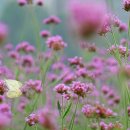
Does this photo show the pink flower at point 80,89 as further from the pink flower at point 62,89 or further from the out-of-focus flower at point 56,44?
the out-of-focus flower at point 56,44

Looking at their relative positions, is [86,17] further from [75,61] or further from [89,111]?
[75,61]

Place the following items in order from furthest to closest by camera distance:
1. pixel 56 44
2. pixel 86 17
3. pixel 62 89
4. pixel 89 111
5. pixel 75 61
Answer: pixel 75 61
pixel 56 44
pixel 62 89
pixel 89 111
pixel 86 17

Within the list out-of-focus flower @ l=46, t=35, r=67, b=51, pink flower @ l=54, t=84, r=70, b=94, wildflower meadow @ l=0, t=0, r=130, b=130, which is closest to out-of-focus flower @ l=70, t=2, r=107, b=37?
wildflower meadow @ l=0, t=0, r=130, b=130

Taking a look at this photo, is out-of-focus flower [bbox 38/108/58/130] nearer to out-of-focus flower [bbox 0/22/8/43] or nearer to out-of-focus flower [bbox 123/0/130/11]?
out-of-focus flower [bbox 0/22/8/43]

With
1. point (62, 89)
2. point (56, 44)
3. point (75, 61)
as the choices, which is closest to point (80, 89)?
point (62, 89)

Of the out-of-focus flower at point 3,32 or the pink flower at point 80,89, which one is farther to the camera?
Result: the pink flower at point 80,89

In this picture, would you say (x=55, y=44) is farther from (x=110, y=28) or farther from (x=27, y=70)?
(x=27, y=70)

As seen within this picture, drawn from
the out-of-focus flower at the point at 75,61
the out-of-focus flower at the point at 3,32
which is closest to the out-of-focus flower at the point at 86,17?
the out-of-focus flower at the point at 3,32

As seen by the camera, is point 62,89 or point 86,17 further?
point 62,89

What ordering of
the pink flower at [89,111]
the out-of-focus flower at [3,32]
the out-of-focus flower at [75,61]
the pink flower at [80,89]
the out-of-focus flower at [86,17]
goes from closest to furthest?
the out-of-focus flower at [86,17], the out-of-focus flower at [3,32], the pink flower at [89,111], the pink flower at [80,89], the out-of-focus flower at [75,61]

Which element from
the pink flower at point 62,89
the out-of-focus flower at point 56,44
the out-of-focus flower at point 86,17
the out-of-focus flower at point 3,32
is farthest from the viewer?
the out-of-focus flower at point 56,44

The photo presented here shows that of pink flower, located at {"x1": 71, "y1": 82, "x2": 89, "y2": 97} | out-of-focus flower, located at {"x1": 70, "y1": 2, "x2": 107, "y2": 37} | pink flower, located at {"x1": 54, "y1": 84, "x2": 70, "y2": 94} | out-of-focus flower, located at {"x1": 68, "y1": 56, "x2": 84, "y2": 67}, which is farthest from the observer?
out-of-focus flower, located at {"x1": 68, "y1": 56, "x2": 84, "y2": 67}

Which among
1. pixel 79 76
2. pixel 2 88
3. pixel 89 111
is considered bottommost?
pixel 89 111
